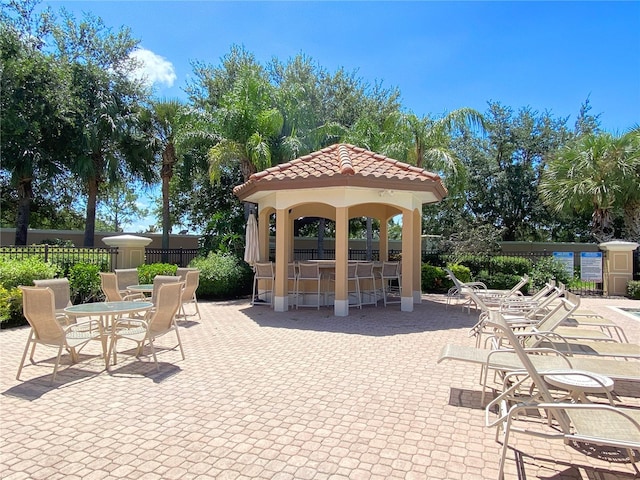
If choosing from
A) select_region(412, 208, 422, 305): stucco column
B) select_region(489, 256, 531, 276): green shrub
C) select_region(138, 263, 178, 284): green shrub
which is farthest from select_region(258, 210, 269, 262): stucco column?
select_region(489, 256, 531, 276): green shrub

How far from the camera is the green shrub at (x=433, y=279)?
1528cm

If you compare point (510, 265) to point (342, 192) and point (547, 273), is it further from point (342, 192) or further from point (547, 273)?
point (342, 192)

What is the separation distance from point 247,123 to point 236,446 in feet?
41.7

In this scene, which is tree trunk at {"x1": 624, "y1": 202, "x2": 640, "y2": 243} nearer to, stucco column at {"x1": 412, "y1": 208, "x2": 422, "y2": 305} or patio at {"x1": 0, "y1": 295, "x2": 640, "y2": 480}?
stucco column at {"x1": 412, "y1": 208, "x2": 422, "y2": 305}

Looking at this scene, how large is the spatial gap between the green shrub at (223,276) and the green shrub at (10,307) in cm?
499

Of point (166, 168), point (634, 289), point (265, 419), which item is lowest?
point (265, 419)

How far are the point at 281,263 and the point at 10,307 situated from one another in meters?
5.95

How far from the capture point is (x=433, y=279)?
603 inches

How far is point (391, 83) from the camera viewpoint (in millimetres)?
21922

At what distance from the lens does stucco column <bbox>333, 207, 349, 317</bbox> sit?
9758 mm

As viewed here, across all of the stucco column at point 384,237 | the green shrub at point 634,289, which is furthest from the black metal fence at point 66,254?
the green shrub at point 634,289

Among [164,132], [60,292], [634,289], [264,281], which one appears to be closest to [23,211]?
[164,132]

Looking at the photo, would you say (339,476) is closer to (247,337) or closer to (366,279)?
(247,337)

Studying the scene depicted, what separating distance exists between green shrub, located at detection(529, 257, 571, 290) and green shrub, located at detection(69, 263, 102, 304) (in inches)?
583
